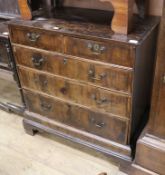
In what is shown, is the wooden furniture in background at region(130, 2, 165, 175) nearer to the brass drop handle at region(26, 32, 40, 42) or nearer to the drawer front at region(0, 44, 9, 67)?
the brass drop handle at region(26, 32, 40, 42)

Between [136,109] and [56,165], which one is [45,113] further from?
[136,109]

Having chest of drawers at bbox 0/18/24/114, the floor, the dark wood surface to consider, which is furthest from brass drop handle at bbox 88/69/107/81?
the dark wood surface

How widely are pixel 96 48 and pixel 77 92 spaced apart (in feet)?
1.06

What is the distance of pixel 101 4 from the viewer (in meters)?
1.47

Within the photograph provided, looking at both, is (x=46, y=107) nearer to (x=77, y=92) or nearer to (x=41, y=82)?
(x=41, y=82)

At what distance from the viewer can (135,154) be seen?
1.37 m

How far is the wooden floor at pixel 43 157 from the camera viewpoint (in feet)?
5.06

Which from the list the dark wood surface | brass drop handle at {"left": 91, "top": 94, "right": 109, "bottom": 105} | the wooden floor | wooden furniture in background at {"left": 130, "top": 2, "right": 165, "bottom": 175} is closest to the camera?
wooden furniture in background at {"left": 130, "top": 2, "right": 165, "bottom": 175}

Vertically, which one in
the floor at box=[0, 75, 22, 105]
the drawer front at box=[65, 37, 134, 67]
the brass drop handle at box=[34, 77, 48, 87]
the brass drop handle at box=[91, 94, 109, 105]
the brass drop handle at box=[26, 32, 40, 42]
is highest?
the brass drop handle at box=[26, 32, 40, 42]

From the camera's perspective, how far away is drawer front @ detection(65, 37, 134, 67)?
111 centimetres

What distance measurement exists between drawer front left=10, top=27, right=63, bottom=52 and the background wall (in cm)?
41

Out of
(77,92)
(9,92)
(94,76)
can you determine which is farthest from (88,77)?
(9,92)

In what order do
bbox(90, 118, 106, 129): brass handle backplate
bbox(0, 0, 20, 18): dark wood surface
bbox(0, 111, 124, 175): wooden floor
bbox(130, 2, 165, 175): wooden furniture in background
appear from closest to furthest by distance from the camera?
bbox(130, 2, 165, 175): wooden furniture in background < bbox(90, 118, 106, 129): brass handle backplate < bbox(0, 111, 124, 175): wooden floor < bbox(0, 0, 20, 18): dark wood surface

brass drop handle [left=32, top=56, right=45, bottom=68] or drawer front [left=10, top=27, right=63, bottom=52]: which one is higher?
drawer front [left=10, top=27, right=63, bottom=52]
